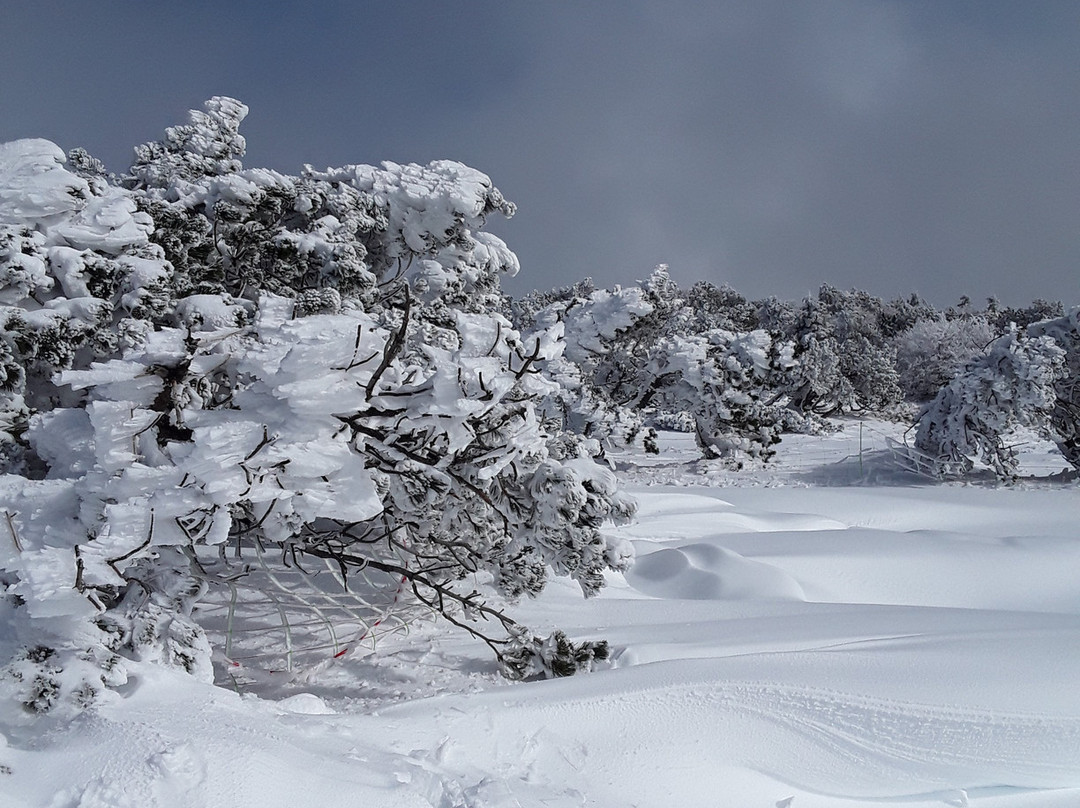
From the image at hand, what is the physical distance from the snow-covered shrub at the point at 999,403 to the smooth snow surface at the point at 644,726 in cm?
816

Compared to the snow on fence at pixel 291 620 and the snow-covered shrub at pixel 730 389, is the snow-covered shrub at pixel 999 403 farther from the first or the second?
the snow on fence at pixel 291 620

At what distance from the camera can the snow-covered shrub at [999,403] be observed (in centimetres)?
1122

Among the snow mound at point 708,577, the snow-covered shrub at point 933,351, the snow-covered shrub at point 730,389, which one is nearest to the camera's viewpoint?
the snow mound at point 708,577

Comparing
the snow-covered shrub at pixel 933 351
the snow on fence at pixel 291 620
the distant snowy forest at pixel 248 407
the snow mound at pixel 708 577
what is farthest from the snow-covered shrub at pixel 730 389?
the snow-covered shrub at pixel 933 351

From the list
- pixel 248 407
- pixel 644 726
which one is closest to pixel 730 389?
pixel 644 726

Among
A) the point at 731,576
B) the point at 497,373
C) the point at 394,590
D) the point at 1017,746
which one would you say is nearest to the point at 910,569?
the point at 731,576

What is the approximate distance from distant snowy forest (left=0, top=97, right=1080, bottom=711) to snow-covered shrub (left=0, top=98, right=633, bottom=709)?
0.4 inches

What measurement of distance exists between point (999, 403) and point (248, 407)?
39.6ft

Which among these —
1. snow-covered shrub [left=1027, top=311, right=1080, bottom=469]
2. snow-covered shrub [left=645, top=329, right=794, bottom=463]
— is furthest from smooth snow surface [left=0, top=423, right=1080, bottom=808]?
snow-covered shrub [left=1027, top=311, right=1080, bottom=469]

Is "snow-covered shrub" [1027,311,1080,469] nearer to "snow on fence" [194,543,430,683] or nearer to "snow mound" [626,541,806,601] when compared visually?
"snow mound" [626,541,806,601]

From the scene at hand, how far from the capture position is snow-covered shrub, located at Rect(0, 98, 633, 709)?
8.76ft

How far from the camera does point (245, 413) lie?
2740 mm

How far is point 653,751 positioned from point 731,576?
3.06m

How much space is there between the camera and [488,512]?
427 cm
